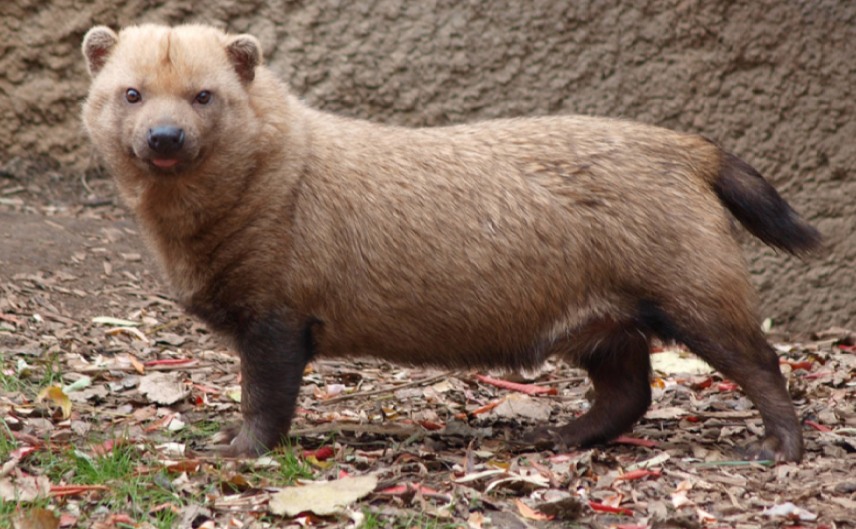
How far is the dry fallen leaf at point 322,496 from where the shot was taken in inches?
161

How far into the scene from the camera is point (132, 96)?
4887mm

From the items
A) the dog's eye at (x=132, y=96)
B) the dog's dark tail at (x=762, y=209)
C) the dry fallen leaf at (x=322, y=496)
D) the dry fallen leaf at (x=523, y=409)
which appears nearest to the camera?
the dry fallen leaf at (x=322, y=496)

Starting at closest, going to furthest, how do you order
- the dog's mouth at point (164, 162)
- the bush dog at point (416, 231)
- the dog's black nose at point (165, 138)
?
1. the dog's black nose at point (165, 138)
2. the dog's mouth at point (164, 162)
3. the bush dog at point (416, 231)

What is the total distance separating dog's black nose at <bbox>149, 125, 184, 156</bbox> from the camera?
462cm

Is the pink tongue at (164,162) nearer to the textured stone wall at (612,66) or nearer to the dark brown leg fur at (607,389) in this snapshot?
the dark brown leg fur at (607,389)

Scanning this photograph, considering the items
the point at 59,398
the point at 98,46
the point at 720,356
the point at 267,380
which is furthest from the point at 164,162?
the point at 720,356

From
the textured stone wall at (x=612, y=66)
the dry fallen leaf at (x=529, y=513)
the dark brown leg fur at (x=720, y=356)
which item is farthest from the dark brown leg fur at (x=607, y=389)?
the textured stone wall at (x=612, y=66)

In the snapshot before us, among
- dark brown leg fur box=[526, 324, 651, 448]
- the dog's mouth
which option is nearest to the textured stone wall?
dark brown leg fur box=[526, 324, 651, 448]

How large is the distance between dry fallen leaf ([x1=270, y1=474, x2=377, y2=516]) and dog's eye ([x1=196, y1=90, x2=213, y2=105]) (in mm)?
1898

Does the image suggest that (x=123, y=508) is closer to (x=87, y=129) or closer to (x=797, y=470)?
(x=87, y=129)

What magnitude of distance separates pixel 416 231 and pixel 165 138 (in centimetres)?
133

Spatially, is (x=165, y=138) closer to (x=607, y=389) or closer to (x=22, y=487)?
(x=22, y=487)

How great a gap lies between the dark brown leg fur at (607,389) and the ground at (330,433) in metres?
0.13

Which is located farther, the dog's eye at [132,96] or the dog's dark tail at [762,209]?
the dog's dark tail at [762,209]
